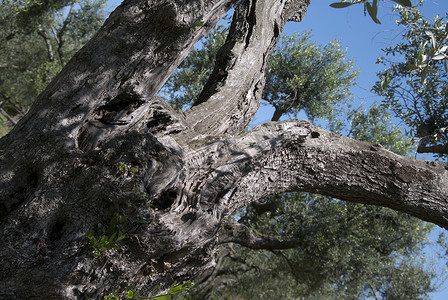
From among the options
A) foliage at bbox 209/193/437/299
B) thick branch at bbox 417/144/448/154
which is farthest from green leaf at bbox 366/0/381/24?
foliage at bbox 209/193/437/299

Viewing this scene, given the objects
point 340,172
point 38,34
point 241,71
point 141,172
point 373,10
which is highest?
point 38,34

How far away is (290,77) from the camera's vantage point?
1170 centimetres

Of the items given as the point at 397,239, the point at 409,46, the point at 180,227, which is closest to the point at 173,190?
the point at 180,227

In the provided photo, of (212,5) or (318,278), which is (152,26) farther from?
(318,278)

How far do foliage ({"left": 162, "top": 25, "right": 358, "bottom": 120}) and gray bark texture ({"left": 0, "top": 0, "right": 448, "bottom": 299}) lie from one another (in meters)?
7.63

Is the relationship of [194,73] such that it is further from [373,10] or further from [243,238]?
[373,10]

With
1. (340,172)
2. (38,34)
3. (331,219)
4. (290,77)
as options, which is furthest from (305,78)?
(38,34)

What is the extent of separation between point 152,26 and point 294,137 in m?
1.68

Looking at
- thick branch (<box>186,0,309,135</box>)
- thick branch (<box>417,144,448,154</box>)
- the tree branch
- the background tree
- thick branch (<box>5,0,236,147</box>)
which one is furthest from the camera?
the background tree

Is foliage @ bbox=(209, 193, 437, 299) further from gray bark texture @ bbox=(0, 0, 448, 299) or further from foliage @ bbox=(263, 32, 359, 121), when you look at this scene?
gray bark texture @ bbox=(0, 0, 448, 299)

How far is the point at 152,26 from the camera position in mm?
3027

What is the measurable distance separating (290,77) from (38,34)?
45.5 ft

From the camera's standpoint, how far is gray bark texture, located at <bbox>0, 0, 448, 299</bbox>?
256 cm

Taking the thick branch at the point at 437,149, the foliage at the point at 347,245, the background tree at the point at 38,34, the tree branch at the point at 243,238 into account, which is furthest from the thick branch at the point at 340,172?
the background tree at the point at 38,34
